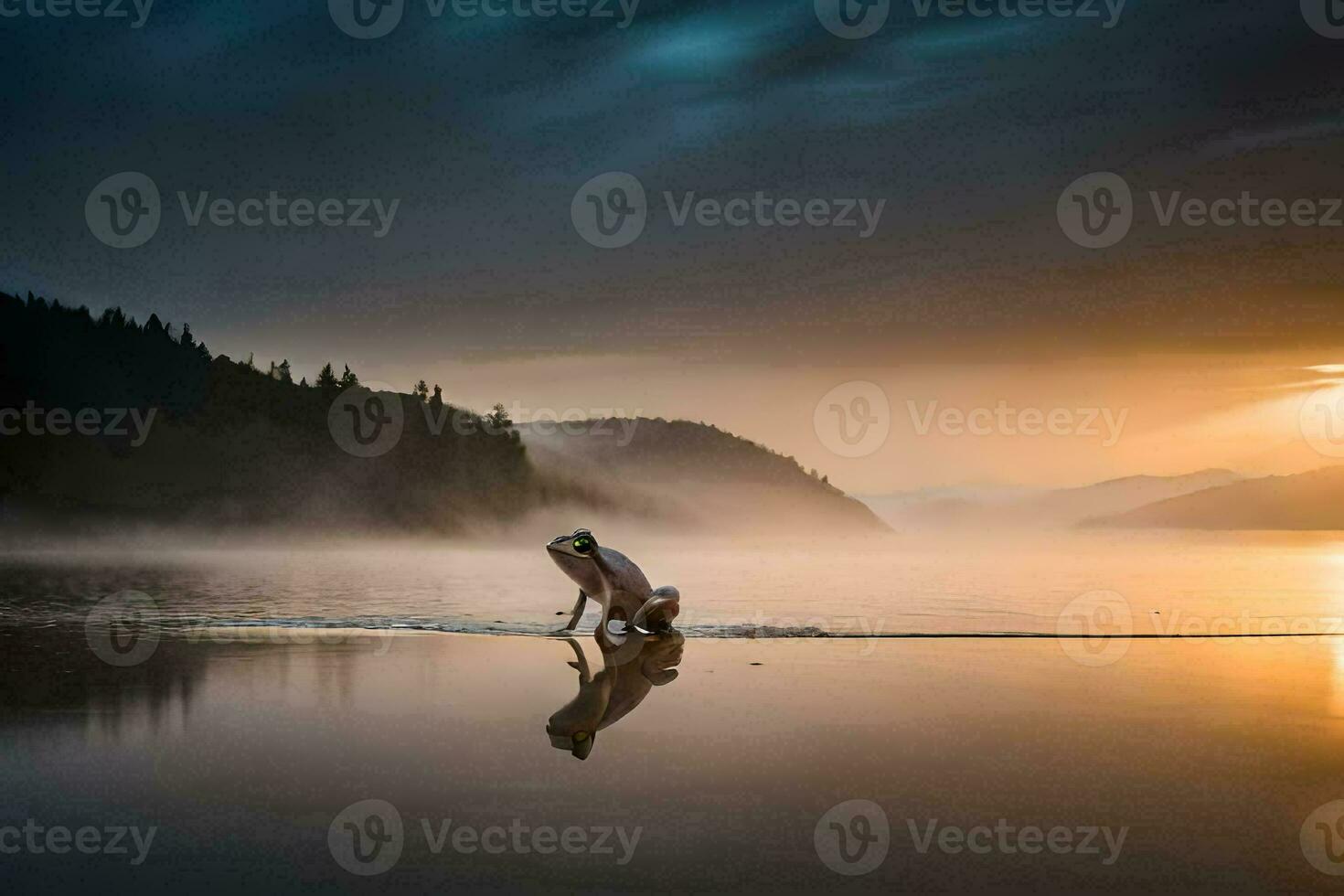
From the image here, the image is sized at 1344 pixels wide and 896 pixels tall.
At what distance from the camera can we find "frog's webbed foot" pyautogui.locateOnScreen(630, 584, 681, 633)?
634 inches

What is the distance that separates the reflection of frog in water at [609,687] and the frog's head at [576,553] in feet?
3.13

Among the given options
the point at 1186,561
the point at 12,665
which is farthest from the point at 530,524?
the point at 12,665

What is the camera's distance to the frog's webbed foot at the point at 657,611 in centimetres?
1611

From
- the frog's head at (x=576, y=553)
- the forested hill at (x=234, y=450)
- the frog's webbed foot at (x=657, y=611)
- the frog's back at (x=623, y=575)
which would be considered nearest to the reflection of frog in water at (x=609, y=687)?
the frog's webbed foot at (x=657, y=611)

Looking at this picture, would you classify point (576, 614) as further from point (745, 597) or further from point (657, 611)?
point (745, 597)

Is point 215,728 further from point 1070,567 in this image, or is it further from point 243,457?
point 243,457

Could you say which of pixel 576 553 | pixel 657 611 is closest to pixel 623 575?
pixel 657 611

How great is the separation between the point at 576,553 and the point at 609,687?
4.55 metres

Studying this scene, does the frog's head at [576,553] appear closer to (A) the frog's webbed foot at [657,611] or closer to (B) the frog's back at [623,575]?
(B) the frog's back at [623,575]

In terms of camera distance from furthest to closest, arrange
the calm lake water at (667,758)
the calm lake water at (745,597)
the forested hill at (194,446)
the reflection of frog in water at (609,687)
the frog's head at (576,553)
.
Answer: the forested hill at (194,446) < the calm lake water at (745,597) < the frog's head at (576,553) < the reflection of frog in water at (609,687) < the calm lake water at (667,758)

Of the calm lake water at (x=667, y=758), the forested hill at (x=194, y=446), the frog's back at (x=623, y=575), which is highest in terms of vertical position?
the forested hill at (x=194, y=446)

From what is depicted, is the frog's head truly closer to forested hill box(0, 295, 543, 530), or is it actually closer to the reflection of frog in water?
the reflection of frog in water

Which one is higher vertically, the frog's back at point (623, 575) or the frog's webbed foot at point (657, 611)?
the frog's back at point (623, 575)

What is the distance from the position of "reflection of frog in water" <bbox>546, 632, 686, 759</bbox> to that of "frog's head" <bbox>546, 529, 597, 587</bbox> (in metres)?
0.95
